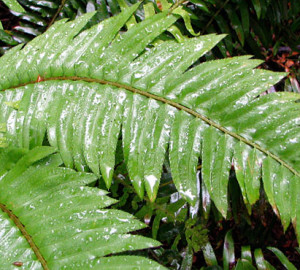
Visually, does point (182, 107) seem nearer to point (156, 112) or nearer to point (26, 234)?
point (156, 112)

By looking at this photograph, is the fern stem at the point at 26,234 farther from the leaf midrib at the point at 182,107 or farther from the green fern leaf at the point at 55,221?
the leaf midrib at the point at 182,107

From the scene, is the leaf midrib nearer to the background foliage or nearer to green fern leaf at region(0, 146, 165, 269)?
green fern leaf at region(0, 146, 165, 269)

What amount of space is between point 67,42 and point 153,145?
2.04 feet

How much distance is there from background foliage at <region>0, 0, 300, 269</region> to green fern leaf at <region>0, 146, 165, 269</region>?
489 mm

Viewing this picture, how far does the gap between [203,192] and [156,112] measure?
2.31ft

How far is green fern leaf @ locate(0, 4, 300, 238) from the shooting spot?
116cm

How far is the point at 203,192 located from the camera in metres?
1.78

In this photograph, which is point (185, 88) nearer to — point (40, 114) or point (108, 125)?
point (108, 125)

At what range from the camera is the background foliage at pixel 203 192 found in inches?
66.6

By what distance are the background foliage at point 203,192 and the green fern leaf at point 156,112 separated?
425mm

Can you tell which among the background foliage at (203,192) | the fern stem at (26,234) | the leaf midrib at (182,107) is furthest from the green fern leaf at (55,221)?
the background foliage at (203,192)

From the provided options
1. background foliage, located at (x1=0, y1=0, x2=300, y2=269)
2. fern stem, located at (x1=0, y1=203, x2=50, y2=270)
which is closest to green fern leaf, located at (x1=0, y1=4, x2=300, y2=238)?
fern stem, located at (x1=0, y1=203, x2=50, y2=270)

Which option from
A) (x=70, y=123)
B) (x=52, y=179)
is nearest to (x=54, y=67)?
(x=70, y=123)

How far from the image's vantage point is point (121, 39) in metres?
1.38
